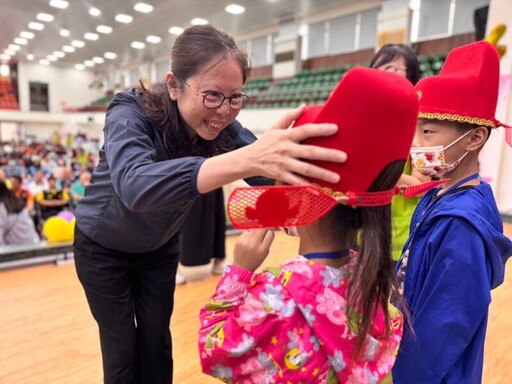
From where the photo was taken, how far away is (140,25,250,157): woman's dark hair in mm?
966

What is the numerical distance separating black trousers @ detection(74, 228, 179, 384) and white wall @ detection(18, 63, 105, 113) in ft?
67.3

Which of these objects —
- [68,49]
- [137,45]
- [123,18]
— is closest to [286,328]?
[123,18]

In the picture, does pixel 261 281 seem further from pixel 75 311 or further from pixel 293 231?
pixel 75 311

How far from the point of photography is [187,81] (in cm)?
100

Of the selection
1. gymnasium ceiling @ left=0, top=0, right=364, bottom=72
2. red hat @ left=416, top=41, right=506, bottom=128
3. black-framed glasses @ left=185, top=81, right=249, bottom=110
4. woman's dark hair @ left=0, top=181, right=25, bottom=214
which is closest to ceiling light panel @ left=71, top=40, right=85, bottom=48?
gymnasium ceiling @ left=0, top=0, right=364, bottom=72

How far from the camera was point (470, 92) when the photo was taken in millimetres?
1101

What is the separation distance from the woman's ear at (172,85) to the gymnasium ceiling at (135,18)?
5505 millimetres

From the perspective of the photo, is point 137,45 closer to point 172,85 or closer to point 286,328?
point 172,85

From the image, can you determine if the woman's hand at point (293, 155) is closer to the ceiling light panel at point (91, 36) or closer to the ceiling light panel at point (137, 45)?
the ceiling light panel at point (91, 36)

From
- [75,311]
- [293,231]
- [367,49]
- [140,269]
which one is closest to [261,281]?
[293,231]

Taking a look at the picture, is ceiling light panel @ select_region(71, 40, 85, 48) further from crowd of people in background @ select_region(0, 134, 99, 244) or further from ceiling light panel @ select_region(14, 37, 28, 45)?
crowd of people in background @ select_region(0, 134, 99, 244)

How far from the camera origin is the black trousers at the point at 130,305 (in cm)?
121

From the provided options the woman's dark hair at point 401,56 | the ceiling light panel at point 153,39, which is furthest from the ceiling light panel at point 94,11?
the woman's dark hair at point 401,56

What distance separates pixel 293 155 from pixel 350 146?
0.34 feet
